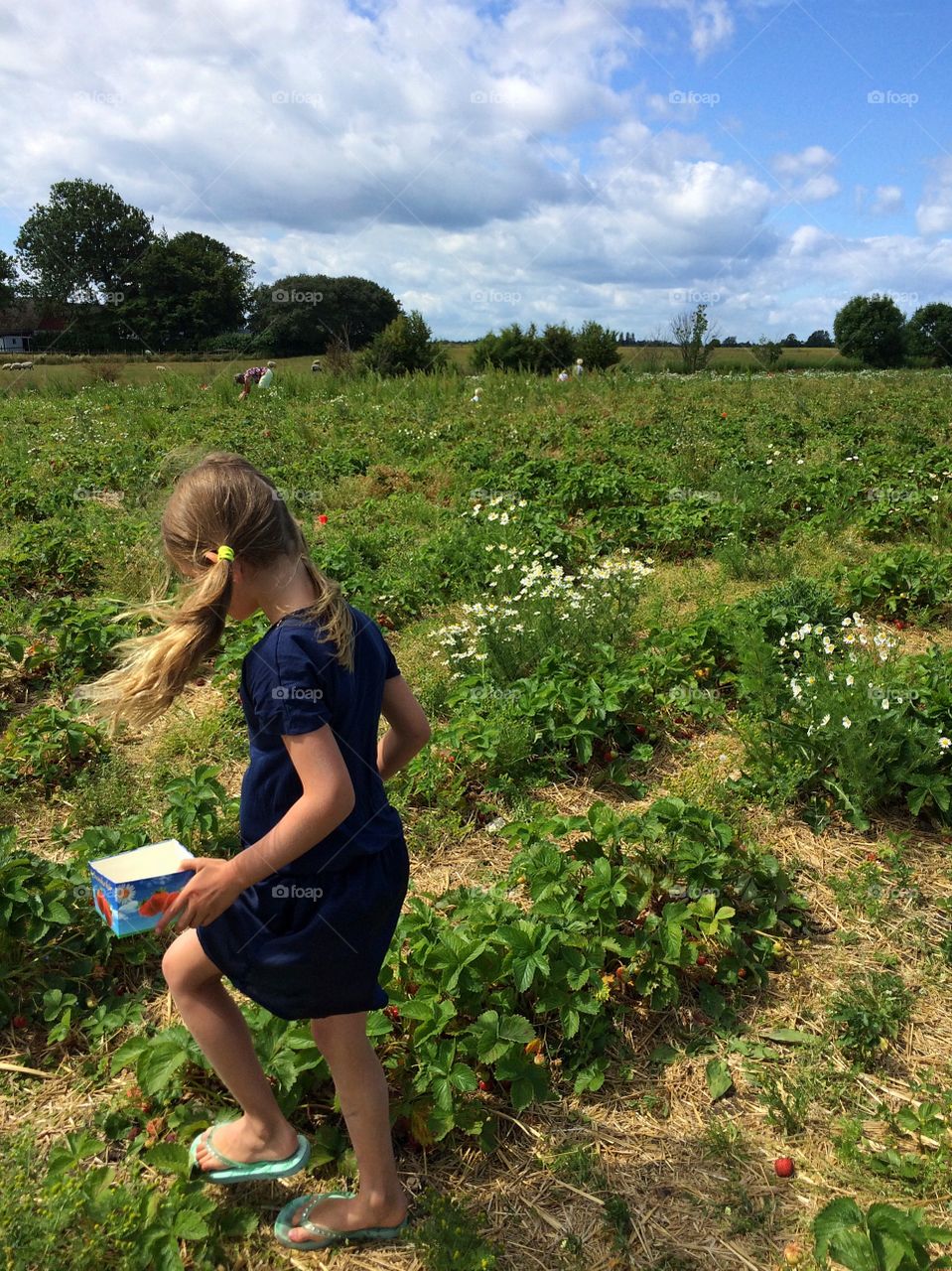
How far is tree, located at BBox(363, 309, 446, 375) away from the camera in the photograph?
21.3 meters

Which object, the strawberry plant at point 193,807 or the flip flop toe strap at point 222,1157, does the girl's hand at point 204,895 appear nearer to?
the flip flop toe strap at point 222,1157

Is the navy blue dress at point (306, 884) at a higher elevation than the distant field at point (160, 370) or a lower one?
lower

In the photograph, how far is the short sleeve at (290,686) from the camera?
1684mm

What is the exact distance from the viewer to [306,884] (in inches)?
70.9

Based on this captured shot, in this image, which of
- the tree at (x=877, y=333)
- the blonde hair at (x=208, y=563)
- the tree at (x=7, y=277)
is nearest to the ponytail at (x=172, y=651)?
the blonde hair at (x=208, y=563)

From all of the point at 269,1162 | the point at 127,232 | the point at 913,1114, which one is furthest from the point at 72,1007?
the point at 127,232

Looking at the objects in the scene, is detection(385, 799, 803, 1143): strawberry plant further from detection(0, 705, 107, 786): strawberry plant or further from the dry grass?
detection(0, 705, 107, 786): strawberry plant

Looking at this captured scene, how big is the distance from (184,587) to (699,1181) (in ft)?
6.62

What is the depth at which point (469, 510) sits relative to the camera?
792 cm

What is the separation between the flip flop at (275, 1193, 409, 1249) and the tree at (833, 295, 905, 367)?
44.1 metres

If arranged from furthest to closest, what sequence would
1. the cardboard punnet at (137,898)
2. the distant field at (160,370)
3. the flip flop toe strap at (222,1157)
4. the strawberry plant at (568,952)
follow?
the distant field at (160,370) < the strawberry plant at (568,952) < the flip flop toe strap at (222,1157) < the cardboard punnet at (137,898)

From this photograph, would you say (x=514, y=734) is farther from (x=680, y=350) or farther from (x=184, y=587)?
(x=680, y=350)

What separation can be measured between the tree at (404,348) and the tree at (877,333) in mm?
25909

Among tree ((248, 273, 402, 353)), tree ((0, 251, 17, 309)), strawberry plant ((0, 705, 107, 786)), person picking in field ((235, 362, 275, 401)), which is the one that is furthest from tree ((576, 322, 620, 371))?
tree ((0, 251, 17, 309))
